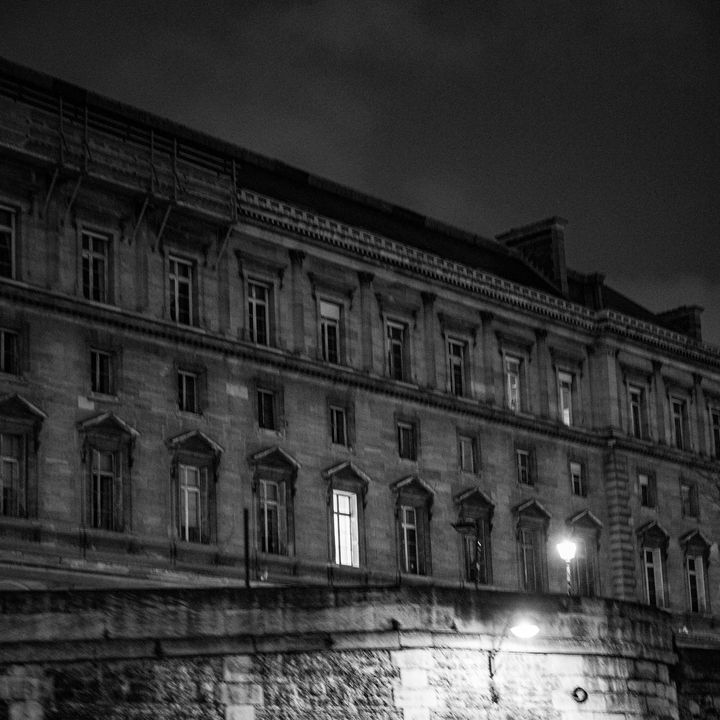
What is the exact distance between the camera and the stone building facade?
6375 cm

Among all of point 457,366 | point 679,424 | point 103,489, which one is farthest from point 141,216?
point 679,424

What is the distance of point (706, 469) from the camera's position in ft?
316

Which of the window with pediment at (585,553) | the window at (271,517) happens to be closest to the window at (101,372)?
the window at (271,517)

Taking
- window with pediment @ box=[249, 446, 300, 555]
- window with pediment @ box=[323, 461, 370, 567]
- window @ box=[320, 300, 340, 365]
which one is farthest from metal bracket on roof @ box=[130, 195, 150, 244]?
window with pediment @ box=[323, 461, 370, 567]

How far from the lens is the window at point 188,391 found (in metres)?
68.2

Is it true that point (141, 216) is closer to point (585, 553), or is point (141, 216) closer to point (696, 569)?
point (585, 553)

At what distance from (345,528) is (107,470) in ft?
39.5

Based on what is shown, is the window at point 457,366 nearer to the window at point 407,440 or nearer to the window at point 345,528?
the window at point 407,440

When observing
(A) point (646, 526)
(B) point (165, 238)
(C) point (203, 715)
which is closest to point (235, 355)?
(B) point (165, 238)

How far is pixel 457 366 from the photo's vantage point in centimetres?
8212

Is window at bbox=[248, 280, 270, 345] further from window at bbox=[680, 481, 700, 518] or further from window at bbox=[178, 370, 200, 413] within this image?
window at bbox=[680, 481, 700, 518]

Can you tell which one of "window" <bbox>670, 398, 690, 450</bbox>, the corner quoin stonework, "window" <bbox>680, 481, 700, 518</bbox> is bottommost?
the corner quoin stonework

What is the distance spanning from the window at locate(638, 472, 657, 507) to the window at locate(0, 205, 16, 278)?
37051mm

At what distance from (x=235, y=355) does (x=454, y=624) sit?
3089 centimetres
